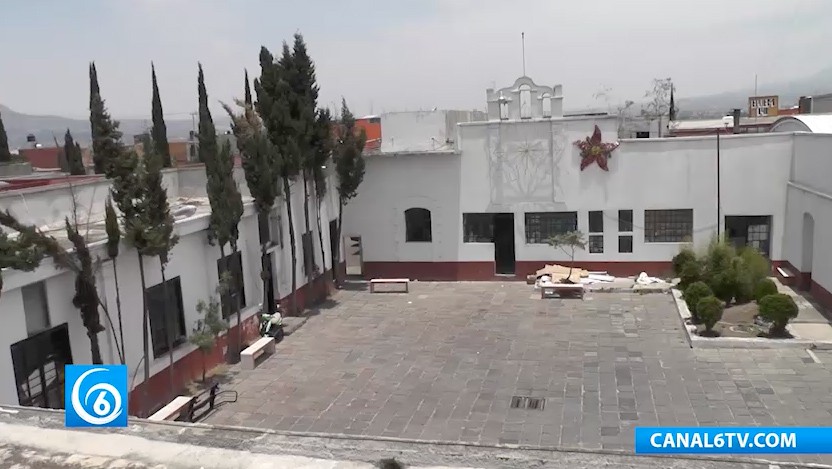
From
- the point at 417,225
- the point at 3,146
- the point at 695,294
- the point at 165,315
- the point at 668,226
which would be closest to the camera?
the point at 165,315

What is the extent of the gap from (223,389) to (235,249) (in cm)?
307

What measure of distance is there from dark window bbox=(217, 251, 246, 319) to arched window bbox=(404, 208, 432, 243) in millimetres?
7985

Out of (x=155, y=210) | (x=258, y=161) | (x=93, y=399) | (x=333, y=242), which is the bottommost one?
(x=333, y=242)

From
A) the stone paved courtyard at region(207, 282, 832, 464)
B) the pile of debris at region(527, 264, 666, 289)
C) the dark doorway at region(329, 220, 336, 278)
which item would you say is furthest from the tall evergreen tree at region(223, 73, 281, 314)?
the pile of debris at region(527, 264, 666, 289)

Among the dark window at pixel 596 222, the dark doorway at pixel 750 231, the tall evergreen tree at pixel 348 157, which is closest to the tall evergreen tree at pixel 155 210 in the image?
the tall evergreen tree at pixel 348 157

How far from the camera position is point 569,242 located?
69.7 feet

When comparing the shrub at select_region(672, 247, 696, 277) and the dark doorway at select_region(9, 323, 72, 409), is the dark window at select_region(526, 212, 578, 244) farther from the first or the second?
the dark doorway at select_region(9, 323, 72, 409)

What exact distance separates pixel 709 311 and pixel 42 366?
12.5 metres

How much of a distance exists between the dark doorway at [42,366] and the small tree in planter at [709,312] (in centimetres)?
1216

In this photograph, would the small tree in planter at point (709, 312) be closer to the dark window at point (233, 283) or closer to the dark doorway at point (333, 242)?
the dark window at point (233, 283)

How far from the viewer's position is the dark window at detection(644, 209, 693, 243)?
20953 millimetres

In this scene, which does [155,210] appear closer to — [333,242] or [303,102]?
[303,102]

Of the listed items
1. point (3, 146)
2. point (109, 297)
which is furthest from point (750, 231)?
point (3, 146)

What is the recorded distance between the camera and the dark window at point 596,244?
21594mm
